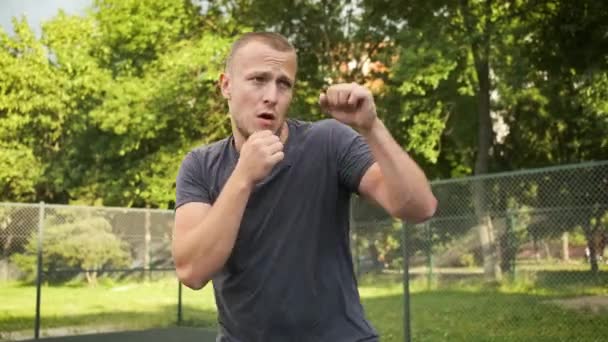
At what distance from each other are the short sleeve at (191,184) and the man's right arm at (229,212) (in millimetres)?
247

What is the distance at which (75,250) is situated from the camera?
1500 centimetres

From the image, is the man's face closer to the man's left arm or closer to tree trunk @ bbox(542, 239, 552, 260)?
the man's left arm

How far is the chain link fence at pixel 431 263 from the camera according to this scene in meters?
Answer: 9.64

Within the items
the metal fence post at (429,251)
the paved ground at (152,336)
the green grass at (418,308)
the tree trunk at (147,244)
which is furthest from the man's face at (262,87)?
the tree trunk at (147,244)

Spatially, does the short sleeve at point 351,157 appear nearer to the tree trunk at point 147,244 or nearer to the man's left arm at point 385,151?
the man's left arm at point 385,151

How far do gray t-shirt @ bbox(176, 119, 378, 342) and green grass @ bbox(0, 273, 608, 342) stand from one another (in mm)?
7655

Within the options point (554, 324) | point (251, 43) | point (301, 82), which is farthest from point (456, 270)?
point (301, 82)

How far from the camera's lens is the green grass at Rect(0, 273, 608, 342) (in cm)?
979

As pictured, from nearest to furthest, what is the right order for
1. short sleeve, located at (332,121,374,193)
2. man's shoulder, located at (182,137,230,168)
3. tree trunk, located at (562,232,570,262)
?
short sleeve, located at (332,121,374,193), man's shoulder, located at (182,137,230,168), tree trunk, located at (562,232,570,262)

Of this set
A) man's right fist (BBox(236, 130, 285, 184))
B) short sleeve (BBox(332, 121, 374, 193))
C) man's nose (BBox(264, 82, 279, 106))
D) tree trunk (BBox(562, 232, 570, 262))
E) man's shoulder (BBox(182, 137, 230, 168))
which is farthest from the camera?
tree trunk (BBox(562, 232, 570, 262))

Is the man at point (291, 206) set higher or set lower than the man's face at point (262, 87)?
lower

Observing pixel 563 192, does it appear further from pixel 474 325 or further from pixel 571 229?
pixel 474 325

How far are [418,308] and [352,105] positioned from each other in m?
10.3

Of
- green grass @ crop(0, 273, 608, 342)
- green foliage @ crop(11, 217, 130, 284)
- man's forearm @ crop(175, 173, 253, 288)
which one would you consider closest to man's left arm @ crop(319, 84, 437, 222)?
man's forearm @ crop(175, 173, 253, 288)
